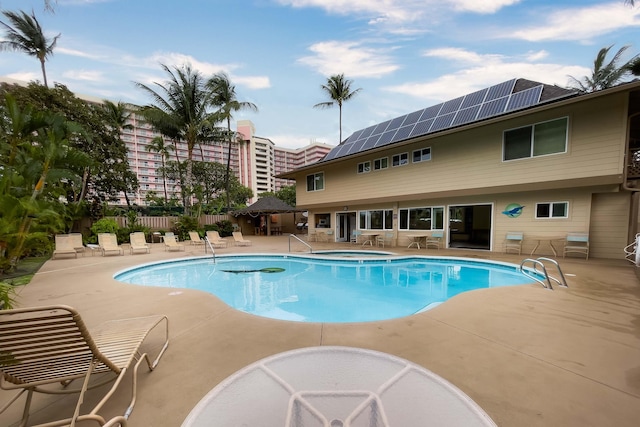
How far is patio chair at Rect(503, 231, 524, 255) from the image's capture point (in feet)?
33.3

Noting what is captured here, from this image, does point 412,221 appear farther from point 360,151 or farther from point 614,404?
point 614,404

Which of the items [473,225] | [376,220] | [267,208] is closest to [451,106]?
[376,220]

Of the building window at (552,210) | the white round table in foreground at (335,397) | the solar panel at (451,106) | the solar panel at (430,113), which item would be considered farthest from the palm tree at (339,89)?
the white round table in foreground at (335,397)

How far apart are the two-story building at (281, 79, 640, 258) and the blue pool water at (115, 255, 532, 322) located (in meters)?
3.31

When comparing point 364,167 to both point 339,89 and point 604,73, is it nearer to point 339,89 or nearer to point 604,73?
point 339,89

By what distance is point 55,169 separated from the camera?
14.8ft

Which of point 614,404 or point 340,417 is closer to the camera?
point 340,417

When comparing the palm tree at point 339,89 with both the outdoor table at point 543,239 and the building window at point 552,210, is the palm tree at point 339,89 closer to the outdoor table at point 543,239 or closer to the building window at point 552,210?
the building window at point 552,210

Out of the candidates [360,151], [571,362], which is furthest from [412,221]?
[571,362]

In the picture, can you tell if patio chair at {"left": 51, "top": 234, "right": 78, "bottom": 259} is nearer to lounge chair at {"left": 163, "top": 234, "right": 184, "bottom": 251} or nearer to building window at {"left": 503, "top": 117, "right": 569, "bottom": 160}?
lounge chair at {"left": 163, "top": 234, "right": 184, "bottom": 251}

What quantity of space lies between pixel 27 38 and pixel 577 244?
3382 cm

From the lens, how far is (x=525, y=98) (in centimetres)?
995

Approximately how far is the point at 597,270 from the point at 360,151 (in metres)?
10.1

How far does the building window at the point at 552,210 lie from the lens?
9367 mm
